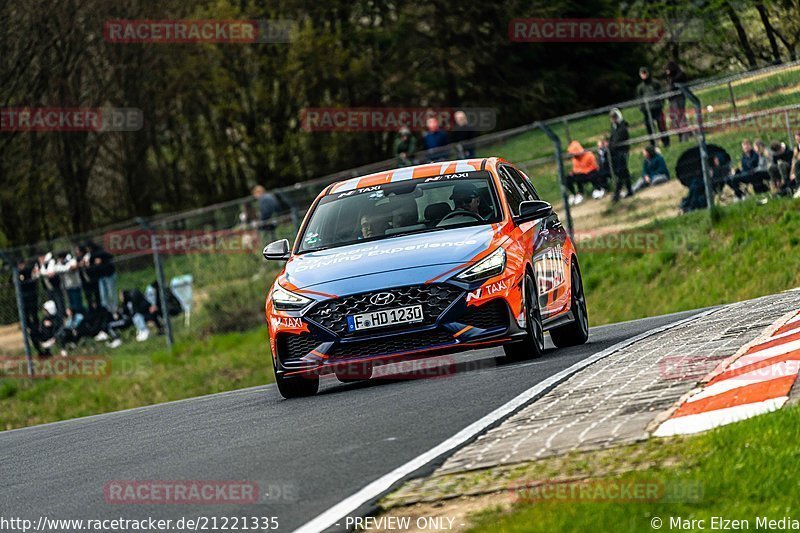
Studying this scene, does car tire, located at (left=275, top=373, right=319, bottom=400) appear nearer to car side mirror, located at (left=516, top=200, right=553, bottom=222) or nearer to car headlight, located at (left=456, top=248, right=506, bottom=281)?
car headlight, located at (left=456, top=248, right=506, bottom=281)

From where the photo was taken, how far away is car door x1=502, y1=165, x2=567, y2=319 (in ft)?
39.9

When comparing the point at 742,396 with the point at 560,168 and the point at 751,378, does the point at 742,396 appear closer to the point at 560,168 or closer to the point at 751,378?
the point at 751,378

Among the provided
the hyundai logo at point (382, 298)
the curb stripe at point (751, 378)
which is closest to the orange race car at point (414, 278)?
the hyundai logo at point (382, 298)

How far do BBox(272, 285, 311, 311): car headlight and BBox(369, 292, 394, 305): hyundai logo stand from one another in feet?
1.75

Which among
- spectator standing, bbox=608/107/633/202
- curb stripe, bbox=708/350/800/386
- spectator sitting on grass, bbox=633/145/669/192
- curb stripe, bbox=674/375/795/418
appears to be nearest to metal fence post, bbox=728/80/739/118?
spectator sitting on grass, bbox=633/145/669/192

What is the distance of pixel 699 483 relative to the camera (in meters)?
5.63

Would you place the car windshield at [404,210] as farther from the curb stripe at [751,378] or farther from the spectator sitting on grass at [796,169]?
the spectator sitting on grass at [796,169]

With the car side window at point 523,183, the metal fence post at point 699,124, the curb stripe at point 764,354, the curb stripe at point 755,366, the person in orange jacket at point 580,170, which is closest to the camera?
the curb stripe at point 755,366

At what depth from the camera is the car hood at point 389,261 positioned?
438 inches

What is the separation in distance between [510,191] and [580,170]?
10.3 meters

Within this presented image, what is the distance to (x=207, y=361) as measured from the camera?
75.1 feet


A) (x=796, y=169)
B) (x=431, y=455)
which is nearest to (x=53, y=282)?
(x=796, y=169)

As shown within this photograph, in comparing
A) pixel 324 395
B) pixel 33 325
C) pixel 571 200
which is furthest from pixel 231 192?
pixel 324 395

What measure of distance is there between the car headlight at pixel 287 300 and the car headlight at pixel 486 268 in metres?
1.21
